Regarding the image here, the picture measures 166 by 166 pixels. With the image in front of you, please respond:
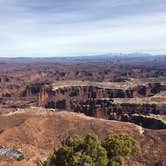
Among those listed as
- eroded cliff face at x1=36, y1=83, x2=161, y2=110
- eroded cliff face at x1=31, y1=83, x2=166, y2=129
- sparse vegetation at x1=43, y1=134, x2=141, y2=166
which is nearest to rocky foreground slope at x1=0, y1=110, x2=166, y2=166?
sparse vegetation at x1=43, y1=134, x2=141, y2=166

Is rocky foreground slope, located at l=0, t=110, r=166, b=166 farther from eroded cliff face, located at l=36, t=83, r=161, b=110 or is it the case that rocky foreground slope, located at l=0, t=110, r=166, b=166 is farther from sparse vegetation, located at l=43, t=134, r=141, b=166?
eroded cliff face, located at l=36, t=83, r=161, b=110

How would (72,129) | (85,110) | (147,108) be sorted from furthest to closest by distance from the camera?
1. (85,110)
2. (147,108)
3. (72,129)

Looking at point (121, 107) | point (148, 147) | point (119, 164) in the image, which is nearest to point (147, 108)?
point (121, 107)

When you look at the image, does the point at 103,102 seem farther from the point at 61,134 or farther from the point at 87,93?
the point at 61,134

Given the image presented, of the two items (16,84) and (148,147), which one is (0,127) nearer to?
(148,147)

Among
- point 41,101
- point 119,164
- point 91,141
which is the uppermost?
point 91,141

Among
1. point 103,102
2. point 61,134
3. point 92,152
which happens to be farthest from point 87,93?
point 92,152
